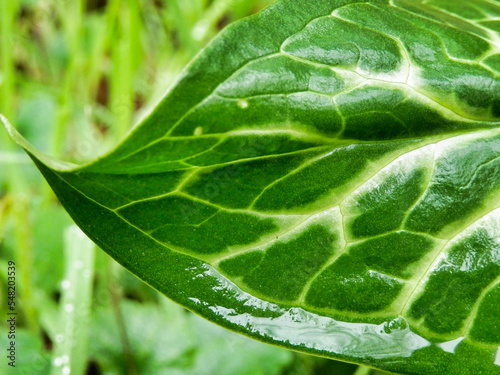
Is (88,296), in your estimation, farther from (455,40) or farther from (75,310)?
(455,40)

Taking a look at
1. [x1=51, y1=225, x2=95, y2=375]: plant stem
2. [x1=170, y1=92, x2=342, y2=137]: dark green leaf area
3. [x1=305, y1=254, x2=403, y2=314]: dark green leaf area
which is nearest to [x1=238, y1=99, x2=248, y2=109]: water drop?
[x1=170, y1=92, x2=342, y2=137]: dark green leaf area

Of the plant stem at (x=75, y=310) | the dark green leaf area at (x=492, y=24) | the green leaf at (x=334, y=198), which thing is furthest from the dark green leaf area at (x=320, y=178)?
the plant stem at (x=75, y=310)

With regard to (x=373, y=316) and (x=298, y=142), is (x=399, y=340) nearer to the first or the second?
(x=373, y=316)

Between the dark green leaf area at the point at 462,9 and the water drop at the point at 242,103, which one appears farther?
the dark green leaf area at the point at 462,9

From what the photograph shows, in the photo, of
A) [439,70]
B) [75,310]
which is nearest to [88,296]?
[75,310]

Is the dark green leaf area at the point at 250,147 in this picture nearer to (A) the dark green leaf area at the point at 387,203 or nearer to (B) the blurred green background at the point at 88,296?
(A) the dark green leaf area at the point at 387,203

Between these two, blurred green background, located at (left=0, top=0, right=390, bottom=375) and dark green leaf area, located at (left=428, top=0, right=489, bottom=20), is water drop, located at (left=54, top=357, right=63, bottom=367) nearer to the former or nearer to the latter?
blurred green background, located at (left=0, top=0, right=390, bottom=375)

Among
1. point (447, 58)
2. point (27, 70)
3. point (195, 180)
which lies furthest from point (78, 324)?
point (27, 70)
